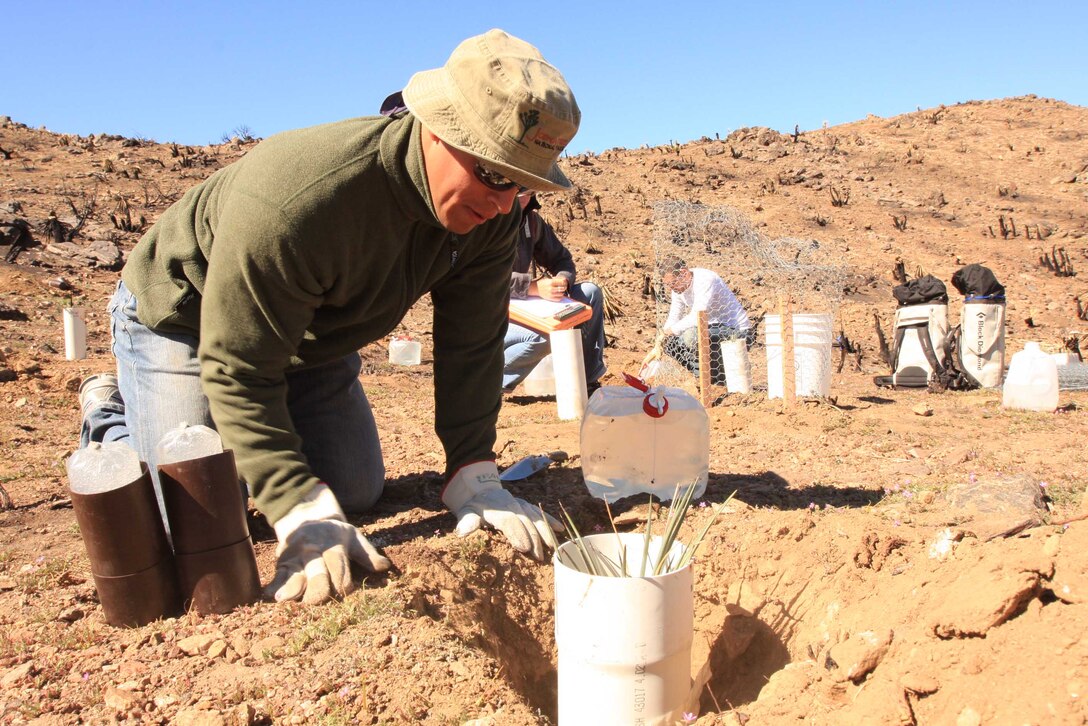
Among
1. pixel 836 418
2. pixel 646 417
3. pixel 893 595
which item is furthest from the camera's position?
pixel 836 418

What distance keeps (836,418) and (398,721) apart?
3.64 m

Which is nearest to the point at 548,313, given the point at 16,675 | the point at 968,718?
the point at 16,675

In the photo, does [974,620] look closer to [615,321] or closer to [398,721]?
[398,721]

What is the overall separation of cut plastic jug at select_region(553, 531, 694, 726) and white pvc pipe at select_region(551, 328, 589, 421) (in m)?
2.83

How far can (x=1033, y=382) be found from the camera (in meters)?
5.41

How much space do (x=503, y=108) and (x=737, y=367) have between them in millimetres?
4488

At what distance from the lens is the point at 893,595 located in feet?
7.32

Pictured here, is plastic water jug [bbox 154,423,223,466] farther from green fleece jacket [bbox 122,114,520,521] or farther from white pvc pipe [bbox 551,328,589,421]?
white pvc pipe [bbox 551,328,589,421]

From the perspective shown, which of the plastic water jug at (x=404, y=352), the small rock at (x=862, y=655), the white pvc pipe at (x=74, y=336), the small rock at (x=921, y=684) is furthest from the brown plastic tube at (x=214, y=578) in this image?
the plastic water jug at (x=404, y=352)

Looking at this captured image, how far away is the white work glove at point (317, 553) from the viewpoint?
7.38 ft

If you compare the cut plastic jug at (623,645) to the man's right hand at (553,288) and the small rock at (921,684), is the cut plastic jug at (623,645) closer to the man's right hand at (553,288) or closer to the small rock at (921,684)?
the small rock at (921,684)

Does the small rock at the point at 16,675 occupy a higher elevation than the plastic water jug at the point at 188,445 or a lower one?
lower

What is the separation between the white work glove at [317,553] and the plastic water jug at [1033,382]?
4.72 meters

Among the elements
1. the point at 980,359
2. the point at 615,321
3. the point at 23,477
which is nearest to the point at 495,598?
the point at 23,477
